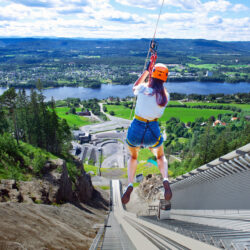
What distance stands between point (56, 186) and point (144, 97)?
10.3m

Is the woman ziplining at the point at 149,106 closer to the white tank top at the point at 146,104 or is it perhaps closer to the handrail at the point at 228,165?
the white tank top at the point at 146,104

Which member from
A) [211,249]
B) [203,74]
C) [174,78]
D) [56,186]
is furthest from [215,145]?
[203,74]

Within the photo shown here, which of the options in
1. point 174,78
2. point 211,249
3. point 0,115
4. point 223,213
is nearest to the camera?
point 211,249

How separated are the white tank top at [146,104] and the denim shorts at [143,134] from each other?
8.6 inches

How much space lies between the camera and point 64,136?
89.2 feet

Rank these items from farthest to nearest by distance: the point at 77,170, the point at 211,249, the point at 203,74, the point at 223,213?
the point at 203,74 → the point at 77,170 → the point at 223,213 → the point at 211,249

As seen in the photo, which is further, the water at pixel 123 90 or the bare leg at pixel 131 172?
the water at pixel 123 90

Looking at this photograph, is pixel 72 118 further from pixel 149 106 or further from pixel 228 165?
pixel 149 106

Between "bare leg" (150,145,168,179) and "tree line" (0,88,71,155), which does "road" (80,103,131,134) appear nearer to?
"tree line" (0,88,71,155)

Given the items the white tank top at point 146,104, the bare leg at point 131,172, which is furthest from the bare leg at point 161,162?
the white tank top at point 146,104

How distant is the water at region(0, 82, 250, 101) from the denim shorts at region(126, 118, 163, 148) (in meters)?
105

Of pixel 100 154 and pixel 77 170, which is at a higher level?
pixel 77 170

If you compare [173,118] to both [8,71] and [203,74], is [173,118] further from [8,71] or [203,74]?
[8,71]

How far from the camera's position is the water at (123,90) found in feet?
380
